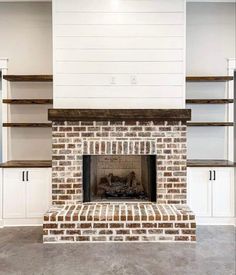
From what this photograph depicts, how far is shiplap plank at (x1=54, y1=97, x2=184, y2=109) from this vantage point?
364cm

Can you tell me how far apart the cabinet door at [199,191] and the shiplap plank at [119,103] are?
36.3 inches

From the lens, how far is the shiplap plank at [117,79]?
3.63 m

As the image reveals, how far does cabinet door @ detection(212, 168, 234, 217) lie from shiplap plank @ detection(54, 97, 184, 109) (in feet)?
3.53

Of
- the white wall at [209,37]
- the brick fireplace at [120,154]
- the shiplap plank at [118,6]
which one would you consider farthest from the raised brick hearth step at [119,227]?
the shiplap plank at [118,6]

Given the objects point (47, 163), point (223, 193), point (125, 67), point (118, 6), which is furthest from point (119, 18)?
point (223, 193)

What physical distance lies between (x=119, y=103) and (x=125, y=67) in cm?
46

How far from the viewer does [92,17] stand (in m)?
3.62

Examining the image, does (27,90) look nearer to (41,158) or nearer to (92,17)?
(41,158)

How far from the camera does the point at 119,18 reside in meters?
3.62

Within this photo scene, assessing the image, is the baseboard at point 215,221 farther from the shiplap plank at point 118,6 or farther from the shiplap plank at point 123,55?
the shiplap plank at point 118,6

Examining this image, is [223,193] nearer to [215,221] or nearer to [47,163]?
[215,221]

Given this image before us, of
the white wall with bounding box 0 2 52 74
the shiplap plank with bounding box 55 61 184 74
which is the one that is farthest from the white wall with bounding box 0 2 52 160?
the shiplap plank with bounding box 55 61 184 74

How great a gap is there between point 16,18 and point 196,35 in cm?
262

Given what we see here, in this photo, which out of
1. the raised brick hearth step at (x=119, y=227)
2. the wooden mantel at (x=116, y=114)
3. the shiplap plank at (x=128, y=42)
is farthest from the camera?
the shiplap plank at (x=128, y=42)
